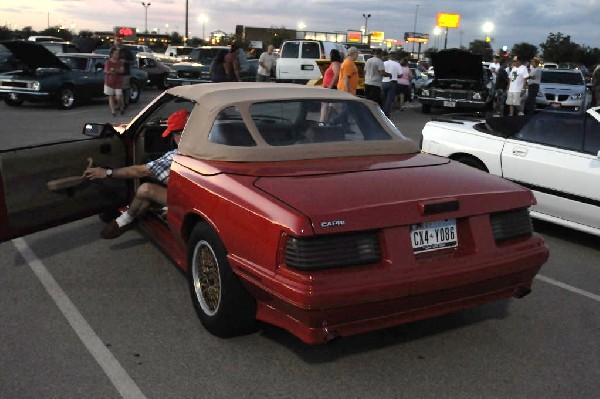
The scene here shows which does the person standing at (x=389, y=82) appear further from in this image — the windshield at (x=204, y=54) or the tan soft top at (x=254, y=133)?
the tan soft top at (x=254, y=133)

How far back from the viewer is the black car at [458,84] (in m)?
18.4

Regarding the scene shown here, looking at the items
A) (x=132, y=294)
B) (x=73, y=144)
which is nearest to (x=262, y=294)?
(x=132, y=294)

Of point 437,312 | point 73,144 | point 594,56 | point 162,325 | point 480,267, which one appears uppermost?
point 594,56

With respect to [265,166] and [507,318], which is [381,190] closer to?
[265,166]

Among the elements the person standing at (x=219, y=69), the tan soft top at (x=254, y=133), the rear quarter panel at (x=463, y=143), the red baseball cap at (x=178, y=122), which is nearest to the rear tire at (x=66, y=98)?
the person standing at (x=219, y=69)

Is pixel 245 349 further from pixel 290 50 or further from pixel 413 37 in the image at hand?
pixel 413 37

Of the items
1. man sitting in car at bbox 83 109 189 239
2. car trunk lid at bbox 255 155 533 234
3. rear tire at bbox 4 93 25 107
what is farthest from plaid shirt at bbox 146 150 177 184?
rear tire at bbox 4 93 25 107

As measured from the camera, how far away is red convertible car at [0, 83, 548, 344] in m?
3.03

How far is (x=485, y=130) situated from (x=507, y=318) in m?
3.31

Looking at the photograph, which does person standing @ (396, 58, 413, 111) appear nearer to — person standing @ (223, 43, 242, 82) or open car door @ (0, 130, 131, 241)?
person standing @ (223, 43, 242, 82)

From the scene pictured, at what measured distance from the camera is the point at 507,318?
13.4 feet

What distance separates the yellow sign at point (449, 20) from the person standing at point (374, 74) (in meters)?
93.3

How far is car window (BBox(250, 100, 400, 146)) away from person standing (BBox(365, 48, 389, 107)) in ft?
33.1

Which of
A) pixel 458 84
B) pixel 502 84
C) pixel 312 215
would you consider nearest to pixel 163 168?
pixel 312 215
